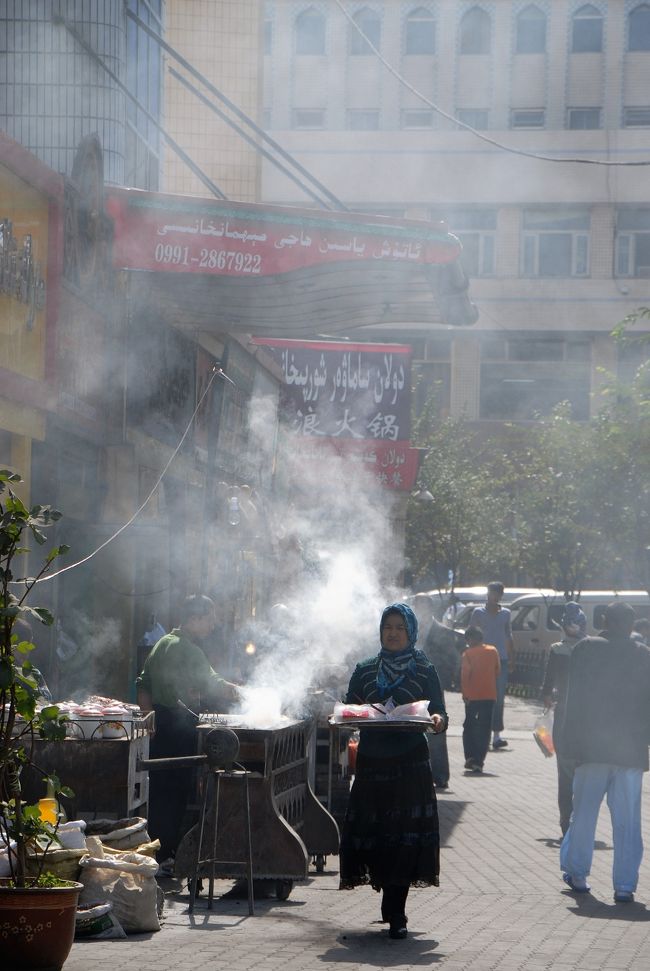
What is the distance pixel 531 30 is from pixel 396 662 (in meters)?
40.7

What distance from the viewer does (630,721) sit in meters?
8.66

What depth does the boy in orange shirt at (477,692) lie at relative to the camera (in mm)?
15523

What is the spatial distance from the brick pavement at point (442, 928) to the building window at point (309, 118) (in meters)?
39.2

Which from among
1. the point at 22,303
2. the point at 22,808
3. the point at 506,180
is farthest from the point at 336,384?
the point at 506,180

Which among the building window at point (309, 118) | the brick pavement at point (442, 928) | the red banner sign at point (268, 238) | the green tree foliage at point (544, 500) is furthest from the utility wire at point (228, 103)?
the building window at point (309, 118)

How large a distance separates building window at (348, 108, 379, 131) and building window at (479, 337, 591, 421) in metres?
7.64

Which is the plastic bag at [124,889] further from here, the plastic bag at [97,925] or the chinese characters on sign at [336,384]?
the chinese characters on sign at [336,384]

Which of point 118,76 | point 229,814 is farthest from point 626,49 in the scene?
point 229,814

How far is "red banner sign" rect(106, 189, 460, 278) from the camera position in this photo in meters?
10.9

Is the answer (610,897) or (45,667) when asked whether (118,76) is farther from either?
(610,897)

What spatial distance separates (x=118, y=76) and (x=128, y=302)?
1.88 meters

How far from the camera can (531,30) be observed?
45.5m

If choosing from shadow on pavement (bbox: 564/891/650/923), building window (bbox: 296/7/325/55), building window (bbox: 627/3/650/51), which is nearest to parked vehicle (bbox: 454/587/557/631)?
building window (bbox: 627/3/650/51)

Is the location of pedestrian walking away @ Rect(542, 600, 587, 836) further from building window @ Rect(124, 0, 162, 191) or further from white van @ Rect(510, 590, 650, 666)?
white van @ Rect(510, 590, 650, 666)
